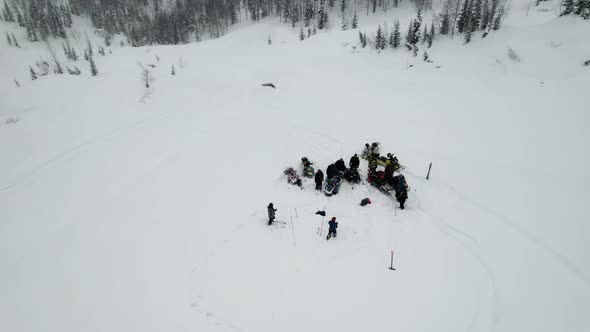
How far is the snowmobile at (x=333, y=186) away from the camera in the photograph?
13.2 meters

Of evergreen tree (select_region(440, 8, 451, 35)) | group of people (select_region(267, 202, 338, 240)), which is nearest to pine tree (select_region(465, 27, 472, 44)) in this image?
evergreen tree (select_region(440, 8, 451, 35))

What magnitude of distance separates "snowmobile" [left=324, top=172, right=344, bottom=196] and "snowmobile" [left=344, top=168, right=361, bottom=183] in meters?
0.45

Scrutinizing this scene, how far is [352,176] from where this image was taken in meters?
13.8

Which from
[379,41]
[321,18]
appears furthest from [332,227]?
[321,18]

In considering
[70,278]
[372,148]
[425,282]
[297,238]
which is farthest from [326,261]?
[70,278]

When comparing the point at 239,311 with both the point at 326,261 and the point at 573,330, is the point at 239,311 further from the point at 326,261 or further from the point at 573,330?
the point at 573,330

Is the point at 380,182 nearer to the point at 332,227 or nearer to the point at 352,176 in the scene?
the point at 352,176

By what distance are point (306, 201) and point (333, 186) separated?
150 cm

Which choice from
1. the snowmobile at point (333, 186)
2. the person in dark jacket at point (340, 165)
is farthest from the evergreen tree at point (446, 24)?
the snowmobile at point (333, 186)

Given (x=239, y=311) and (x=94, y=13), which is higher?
(x=94, y=13)

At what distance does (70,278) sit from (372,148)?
14.8 metres

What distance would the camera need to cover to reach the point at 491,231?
426 inches

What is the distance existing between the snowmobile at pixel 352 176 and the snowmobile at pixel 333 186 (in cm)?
45

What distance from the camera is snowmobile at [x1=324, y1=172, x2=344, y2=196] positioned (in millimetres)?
13234
